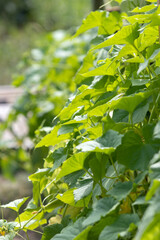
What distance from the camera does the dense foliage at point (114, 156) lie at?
1.93 ft

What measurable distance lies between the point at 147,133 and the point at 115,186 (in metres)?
0.10

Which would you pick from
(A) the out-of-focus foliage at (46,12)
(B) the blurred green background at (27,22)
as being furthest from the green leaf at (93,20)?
(A) the out-of-focus foliage at (46,12)

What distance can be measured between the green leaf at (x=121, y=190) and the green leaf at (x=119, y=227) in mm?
29

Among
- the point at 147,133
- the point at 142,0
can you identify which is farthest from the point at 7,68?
the point at 147,133

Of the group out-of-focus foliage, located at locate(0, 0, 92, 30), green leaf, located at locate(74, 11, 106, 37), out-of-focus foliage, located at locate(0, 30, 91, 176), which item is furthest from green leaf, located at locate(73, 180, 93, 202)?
out-of-focus foliage, located at locate(0, 0, 92, 30)

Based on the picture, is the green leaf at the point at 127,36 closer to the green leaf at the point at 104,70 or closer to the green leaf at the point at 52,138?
the green leaf at the point at 104,70

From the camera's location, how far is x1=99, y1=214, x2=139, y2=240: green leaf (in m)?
0.56

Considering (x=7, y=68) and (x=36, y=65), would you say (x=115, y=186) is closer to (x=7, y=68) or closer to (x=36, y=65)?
(x=36, y=65)

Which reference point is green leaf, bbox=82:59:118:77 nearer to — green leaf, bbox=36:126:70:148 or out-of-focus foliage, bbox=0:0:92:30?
green leaf, bbox=36:126:70:148

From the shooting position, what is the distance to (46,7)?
7.89 m

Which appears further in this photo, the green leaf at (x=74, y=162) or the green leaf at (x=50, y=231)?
the green leaf at (x=50, y=231)

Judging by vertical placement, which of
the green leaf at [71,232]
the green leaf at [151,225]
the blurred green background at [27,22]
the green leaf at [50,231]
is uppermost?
the green leaf at [151,225]

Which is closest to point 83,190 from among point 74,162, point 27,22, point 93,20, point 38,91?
point 74,162

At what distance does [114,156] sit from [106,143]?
0.07 meters
